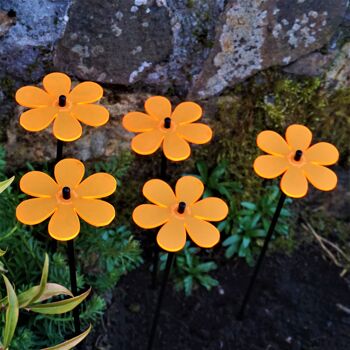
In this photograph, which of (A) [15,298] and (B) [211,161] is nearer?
(A) [15,298]

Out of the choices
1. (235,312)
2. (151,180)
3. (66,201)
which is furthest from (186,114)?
(235,312)

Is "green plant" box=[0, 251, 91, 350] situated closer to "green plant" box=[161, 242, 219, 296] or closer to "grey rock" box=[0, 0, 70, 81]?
"grey rock" box=[0, 0, 70, 81]

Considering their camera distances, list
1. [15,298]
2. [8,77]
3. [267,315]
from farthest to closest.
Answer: [267,315], [8,77], [15,298]

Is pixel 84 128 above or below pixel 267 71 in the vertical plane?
below

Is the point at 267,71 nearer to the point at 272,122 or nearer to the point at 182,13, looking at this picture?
the point at 272,122

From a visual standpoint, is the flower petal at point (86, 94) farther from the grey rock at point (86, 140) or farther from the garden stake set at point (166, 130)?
the grey rock at point (86, 140)

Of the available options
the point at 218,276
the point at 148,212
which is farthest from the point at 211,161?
the point at 148,212
